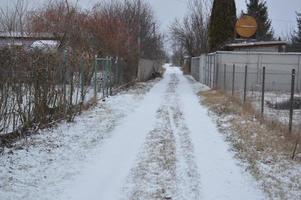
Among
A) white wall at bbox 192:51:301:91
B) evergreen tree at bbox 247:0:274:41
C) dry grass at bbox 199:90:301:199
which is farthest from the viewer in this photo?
evergreen tree at bbox 247:0:274:41

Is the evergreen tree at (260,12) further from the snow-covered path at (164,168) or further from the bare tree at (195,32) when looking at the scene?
the snow-covered path at (164,168)

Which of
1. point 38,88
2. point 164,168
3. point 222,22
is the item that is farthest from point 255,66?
point 164,168

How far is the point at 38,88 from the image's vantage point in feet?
33.7

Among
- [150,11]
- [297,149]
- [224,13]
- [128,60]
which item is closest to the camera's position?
[297,149]

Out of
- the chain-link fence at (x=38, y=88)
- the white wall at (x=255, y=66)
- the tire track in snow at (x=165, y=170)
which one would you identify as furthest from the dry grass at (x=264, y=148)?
the white wall at (x=255, y=66)

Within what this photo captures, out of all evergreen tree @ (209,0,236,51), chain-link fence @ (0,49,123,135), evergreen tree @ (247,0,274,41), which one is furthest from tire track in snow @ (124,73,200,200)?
→ evergreen tree @ (247,0,274,41)

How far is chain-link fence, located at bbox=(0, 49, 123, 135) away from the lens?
873 centimetres

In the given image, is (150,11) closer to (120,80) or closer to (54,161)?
(120,80)

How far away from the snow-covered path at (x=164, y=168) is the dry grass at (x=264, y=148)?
0.83ft

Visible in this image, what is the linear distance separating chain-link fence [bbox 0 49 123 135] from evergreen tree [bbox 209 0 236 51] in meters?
20.8

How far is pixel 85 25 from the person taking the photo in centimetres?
2462

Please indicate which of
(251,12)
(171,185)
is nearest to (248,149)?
(171,185)

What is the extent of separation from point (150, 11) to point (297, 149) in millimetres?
53026

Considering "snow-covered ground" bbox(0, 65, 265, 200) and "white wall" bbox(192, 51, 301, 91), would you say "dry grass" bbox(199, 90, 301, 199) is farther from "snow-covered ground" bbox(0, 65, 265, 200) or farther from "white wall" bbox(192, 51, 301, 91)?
"white wall" bbox(192, 51, 301, 91)
